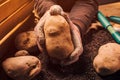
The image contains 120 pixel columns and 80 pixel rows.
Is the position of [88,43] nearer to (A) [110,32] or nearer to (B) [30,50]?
(A) [110,32]

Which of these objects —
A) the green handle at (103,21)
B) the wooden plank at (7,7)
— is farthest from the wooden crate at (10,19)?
the green handle at (103,21)

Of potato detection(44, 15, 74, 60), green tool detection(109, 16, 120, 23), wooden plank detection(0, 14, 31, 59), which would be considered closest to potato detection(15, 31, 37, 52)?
wooden plank detection(0, 14, 31, 59)

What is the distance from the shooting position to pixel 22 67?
30.0 inches

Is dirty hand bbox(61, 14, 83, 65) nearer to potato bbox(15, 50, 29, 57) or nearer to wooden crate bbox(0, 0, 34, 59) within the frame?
potato bbox(15, 50, 29, 57)

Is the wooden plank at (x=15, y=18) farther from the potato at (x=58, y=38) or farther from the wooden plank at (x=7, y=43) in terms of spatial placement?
the potato at (x=58, y=38)

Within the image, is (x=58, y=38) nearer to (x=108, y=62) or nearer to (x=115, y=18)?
(x=108, y=62)

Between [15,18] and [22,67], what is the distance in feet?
1.01

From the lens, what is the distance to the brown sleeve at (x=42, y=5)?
1.01 meters

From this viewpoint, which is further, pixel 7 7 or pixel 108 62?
pixel 7 7

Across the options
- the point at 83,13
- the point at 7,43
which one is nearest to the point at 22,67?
the point at 7,43

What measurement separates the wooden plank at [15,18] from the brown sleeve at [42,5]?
49 mm

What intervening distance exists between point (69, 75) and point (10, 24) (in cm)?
36

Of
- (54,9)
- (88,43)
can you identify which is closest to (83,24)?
(88,43)

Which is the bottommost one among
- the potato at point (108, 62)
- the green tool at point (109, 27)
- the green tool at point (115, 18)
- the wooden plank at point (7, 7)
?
the green tool at point (115, 18)
